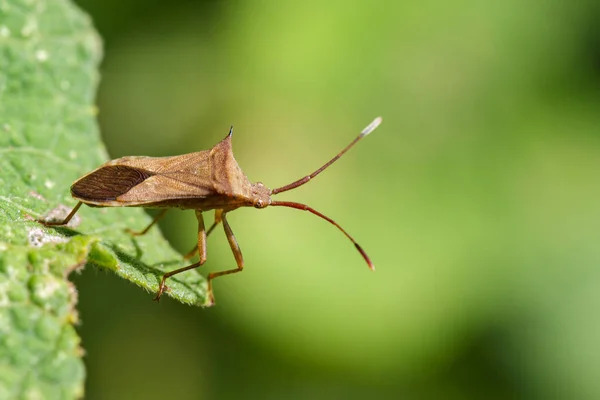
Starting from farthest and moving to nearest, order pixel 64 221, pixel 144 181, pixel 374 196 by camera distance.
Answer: pixel 374 196 < pixel 144 181 < pixel 64 221

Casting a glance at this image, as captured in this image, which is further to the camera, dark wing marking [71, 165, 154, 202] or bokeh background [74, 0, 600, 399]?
bokeh background [74, 0, 600, 399]

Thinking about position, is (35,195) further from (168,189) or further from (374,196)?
(374,196)

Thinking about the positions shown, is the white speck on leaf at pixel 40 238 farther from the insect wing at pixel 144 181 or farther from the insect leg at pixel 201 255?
the insect leg at pixel 201 255

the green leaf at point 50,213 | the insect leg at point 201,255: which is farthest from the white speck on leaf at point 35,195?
the insect leg at point 201,255

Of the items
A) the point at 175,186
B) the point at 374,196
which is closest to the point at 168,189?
the point at 175,186

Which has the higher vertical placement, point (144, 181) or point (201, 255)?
point (144, 181)

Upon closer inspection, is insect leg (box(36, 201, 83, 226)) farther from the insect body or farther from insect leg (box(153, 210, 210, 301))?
insect leg (box(153, 210, 210, 301))

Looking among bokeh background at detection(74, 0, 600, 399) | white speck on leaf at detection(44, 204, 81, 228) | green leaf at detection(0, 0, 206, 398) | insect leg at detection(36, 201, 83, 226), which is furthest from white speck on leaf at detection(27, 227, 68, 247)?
bokeh background at detection(74, 0, 600, 399)
